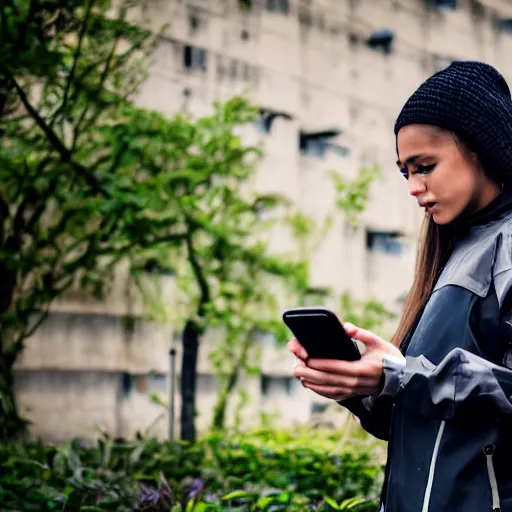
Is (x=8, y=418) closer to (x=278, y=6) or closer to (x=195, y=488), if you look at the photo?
(x=195, y=488)

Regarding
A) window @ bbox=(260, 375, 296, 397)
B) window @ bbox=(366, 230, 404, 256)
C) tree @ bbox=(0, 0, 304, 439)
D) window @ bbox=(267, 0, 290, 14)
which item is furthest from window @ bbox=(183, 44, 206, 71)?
window @ bbox=(260, 375, 296, 397)

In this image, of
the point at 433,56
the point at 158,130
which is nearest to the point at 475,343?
the point at 158,130

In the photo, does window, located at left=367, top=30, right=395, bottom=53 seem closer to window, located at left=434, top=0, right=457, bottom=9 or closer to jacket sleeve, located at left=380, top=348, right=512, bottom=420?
window, located at left=434, top=0, right=457, bottom=9

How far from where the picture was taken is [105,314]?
9023 mm

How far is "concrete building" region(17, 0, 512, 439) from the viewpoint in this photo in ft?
29.2

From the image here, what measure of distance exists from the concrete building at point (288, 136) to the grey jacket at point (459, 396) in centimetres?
678

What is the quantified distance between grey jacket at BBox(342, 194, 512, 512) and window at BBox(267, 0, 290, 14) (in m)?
9.36

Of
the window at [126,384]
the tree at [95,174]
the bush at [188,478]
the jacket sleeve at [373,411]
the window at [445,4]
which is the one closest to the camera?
the jacket sleeve at [373,411]

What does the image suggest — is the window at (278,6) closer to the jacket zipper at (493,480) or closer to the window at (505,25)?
the window at (505,25)

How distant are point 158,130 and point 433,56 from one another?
675cm

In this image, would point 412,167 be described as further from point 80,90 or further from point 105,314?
point 105,314

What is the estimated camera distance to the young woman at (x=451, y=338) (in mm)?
1581

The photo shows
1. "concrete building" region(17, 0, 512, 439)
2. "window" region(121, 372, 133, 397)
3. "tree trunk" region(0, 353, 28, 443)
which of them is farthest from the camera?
"window" region(121, 372, 133, 397)

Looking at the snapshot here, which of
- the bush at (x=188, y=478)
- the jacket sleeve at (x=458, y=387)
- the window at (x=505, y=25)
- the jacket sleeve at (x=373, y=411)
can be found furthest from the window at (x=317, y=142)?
the jacket sleeve at (x=458, y=387)
